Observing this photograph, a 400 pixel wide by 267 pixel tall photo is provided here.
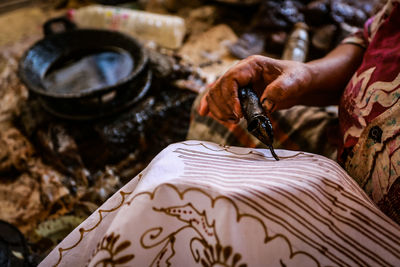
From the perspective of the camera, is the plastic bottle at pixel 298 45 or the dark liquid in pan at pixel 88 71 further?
the plastic bottle at pixel 298 45

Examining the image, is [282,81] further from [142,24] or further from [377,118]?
[142,24]

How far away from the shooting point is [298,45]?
2.69m

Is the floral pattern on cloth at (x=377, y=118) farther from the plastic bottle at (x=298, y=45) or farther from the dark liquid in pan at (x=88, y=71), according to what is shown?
the dark liquid in pan at (x=88, y=71)

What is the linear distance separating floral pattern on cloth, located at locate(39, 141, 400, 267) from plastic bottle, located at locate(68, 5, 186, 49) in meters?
3.24

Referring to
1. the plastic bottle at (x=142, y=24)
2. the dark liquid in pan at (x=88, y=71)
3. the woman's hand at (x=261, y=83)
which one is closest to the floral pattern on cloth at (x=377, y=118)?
the woman's hand at (x=261, y=83)

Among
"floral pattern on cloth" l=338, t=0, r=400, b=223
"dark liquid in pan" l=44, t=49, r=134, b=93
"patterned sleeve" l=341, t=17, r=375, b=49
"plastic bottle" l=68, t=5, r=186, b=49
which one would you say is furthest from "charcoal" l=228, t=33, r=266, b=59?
"floral pattern on cloth" l=338, t=0, r=400, b=223

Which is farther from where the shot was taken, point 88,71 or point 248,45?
point 248,45

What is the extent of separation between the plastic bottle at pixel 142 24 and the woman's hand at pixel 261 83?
2772mm

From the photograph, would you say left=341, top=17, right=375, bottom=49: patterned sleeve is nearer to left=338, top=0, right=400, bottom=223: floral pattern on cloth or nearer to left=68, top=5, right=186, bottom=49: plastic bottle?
left=338, top=0, right=400, bottom=223: floral pattern on cloth

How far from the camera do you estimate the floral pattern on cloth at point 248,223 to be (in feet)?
2.17

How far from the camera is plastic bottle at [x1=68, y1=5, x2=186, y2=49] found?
11.8 feet

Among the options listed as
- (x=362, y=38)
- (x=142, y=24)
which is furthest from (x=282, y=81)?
(x=142, y=24)

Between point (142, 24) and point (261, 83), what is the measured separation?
3.02 m

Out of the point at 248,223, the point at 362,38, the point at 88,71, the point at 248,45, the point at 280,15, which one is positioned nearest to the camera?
the point at 248,223
